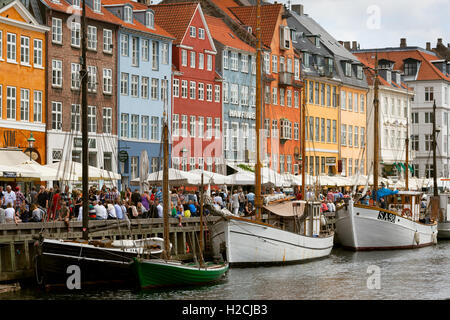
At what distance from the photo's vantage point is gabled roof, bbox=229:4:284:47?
275 feet

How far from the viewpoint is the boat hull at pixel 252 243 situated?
134 ft

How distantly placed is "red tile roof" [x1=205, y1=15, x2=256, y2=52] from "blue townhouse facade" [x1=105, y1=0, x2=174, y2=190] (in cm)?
801

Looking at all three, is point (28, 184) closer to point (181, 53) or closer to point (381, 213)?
point (381, 213)

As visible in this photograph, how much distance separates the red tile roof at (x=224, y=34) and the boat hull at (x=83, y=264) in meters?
45.2

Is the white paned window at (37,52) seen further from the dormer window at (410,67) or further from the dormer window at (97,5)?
the dormer window at (410,67)

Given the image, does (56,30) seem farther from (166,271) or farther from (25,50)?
(166,271)

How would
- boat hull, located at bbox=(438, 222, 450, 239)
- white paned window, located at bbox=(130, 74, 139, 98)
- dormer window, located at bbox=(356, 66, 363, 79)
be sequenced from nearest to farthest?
boat hull, located at bbox=(438, 222, 450, 239), white paned window, located at bbox=(130, 74, 139, 98), dormer window, located at bbox=(356, 66, 363, 79)

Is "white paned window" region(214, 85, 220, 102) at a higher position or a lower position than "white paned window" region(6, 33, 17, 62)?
lower

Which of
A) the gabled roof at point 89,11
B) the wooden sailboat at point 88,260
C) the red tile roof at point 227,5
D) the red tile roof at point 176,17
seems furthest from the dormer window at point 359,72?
the wooden sailboat at point 88,260

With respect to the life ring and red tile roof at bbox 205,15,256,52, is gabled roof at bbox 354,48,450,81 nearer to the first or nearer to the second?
red tile roof at bbox 205,15,256,52

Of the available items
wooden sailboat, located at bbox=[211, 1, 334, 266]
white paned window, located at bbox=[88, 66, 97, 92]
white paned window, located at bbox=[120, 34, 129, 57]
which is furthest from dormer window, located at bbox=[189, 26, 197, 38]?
wooden sailboat, located at bbox=[211, 1, 334, 266]

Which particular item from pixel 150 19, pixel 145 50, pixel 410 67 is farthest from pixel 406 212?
pixel 410 67
